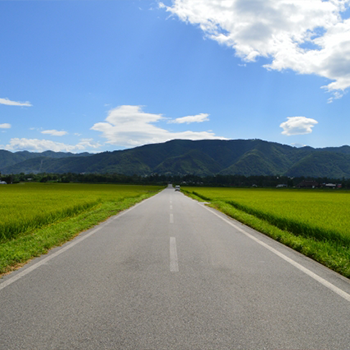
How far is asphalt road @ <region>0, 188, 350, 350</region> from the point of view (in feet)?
10.2

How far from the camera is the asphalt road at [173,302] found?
311 centimetres

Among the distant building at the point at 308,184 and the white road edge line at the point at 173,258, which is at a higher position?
the white road edge line at the point at 173,258

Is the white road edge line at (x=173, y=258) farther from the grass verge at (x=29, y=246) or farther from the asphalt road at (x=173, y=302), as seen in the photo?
the grass verge at (x=29, y=246)

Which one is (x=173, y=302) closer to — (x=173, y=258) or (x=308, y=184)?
(x=173, y=258)

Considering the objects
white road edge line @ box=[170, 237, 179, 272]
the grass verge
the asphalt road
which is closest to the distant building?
white road edge line @ box=[170, 237, 179, 272]

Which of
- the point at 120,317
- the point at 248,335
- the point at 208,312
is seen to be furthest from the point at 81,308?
the point at 248,335

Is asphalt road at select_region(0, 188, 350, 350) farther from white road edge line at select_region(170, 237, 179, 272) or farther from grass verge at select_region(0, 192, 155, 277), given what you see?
grass verge at select_region(0, 192, 155, 277)

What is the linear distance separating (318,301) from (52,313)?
3738 millimetres

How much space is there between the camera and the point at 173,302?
4047mm

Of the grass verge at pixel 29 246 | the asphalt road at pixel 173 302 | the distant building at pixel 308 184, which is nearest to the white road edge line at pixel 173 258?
the asphalt road at pixel 173 302

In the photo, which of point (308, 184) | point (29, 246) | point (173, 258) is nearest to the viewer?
point (173, 258)

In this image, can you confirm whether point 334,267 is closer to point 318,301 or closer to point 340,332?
point 318,301

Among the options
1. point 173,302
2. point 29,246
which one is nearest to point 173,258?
point 173,302

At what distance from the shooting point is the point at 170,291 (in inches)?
175
